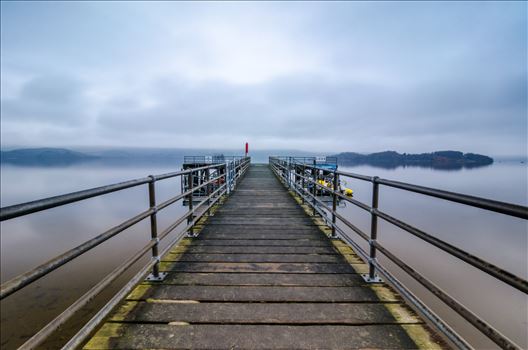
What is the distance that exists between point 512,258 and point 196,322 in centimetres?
2747

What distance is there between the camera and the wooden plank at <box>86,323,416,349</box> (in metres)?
1.82

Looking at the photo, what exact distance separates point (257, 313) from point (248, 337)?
29cm

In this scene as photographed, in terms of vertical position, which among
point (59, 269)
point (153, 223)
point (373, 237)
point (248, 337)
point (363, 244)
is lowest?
point (59, 269)

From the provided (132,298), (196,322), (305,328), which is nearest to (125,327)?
(132,298)

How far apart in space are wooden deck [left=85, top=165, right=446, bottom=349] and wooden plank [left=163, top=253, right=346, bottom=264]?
1 centimetres

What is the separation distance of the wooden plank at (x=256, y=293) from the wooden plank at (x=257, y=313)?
8cm

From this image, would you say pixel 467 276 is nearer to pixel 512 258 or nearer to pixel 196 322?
pixel 512 258

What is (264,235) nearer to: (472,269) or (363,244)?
(363,244)

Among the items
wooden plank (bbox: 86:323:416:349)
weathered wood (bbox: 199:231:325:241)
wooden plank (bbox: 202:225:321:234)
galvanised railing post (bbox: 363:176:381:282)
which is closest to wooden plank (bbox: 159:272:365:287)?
galvanised railing post (bbox: 363:176:381:282)

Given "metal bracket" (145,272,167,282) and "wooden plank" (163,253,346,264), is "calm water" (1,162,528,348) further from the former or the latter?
"metal bracket" (145,272,167,282)

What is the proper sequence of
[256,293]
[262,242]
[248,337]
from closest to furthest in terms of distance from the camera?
[248,337] < [256,293] < [262,242]

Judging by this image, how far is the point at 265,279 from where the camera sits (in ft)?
9.12

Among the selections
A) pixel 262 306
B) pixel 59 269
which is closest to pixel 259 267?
pixel 262 306

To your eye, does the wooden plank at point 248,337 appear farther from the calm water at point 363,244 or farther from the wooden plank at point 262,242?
the calm water at point 363,244
